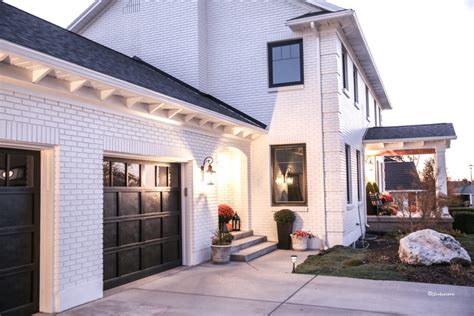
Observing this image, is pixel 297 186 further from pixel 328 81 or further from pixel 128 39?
pixel 128 39

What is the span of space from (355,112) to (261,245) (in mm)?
5685

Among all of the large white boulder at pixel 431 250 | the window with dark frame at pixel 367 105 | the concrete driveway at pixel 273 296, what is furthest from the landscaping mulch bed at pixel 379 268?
the window with dark frame at pixel 367 105

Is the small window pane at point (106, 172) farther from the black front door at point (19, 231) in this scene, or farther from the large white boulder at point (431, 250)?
the large white boulder at point (431, 250)

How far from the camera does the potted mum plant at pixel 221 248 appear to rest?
9188 millimetres

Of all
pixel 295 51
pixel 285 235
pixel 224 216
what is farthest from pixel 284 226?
pixel 295 51

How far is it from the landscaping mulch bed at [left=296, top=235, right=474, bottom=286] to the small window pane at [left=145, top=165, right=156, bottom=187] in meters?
3.15

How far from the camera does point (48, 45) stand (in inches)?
262

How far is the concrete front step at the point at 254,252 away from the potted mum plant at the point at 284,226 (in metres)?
A: 0.22

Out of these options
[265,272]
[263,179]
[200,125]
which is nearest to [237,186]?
[263,179]

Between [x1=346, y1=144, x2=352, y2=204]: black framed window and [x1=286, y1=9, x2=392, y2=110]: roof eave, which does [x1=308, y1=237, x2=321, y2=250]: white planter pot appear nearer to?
[x1=346, y1=144, x2=352, y2=204]: black framed window

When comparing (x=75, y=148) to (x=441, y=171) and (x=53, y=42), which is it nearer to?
(x=53, y=42)

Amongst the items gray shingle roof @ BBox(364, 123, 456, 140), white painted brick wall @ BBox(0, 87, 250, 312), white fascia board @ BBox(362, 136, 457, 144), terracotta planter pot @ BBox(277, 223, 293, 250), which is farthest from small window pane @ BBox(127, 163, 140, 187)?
gray shingle roof @ BBox(364, 123, 456, 140)

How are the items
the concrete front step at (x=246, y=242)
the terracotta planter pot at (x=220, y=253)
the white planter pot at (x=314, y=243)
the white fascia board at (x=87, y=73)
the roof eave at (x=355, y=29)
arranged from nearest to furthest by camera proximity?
the white fascia board at (x=87, y=73)
the terracotta planter pot at (x=220, y=253)
the concrete front step at (x=246, y=242)
the roof eave at (x=355, y=29)
the white planter pot at (x=314, y=243)

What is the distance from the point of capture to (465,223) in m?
14.8
